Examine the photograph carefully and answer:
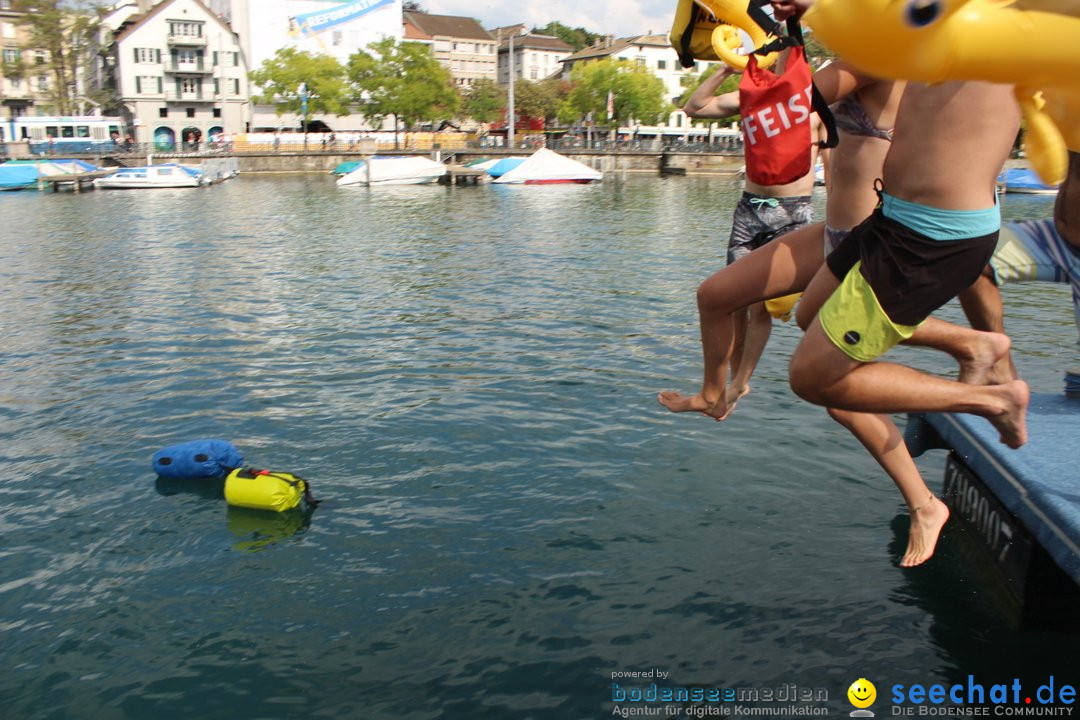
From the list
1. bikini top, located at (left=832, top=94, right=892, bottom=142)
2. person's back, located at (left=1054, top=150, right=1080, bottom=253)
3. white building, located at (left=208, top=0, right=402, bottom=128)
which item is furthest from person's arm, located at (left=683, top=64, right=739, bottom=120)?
white building, located at (left=208, top=0, right=402, bottom=128)

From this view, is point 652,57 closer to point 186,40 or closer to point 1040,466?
point 186,40

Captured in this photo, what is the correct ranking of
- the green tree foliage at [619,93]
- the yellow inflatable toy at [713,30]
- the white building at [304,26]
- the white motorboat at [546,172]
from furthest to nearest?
1. the green tree foliage at [619,93]
2. the white building at [304,26]
3. the white motorboat at [546,172]
4. the yellow inflatable toy at [713,30]

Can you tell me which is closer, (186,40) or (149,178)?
(149,178)

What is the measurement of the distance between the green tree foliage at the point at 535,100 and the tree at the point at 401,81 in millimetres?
27989

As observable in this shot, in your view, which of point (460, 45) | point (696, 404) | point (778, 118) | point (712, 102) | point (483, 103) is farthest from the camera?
point (460, 45)

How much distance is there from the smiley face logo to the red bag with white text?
3383 millimetres

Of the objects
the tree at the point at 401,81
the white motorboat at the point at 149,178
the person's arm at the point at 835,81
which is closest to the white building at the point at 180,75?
the tree at the point at 401,81

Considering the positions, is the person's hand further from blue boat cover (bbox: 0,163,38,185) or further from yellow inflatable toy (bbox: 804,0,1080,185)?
blue boat cover (bbox: 0,163,38,185)

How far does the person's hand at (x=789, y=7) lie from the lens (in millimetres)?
5398

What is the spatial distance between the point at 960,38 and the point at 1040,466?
3.92m

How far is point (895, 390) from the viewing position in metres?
5.36

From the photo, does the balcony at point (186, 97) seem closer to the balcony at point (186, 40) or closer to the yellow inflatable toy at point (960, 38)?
the balcony at point (186, 40)

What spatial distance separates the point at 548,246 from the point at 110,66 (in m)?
95.4

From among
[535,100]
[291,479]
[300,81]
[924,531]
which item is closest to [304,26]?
[300,81]
